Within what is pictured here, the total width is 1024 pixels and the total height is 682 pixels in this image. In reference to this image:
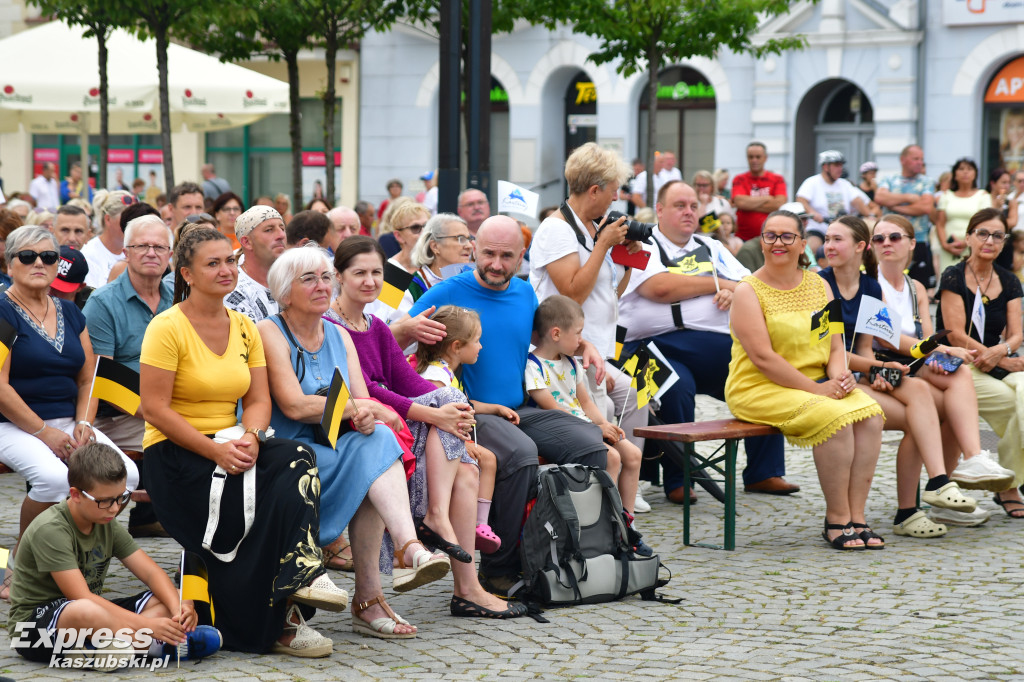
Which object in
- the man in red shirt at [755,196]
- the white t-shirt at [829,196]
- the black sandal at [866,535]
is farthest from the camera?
the white t-shirt at [829,196]

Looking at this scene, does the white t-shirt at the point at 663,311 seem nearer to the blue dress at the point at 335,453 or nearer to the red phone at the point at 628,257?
the red phone at the point at 628,257

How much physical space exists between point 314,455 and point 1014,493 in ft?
15.1

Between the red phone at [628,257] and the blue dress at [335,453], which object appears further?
the red phone at [628,257]

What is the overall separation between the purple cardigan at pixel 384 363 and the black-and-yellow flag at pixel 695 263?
2.63 meters

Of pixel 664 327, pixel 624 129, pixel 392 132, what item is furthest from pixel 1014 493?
pixel 392 132

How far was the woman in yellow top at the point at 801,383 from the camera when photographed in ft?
22.5

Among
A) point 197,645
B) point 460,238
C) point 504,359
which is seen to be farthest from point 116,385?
point 460,238

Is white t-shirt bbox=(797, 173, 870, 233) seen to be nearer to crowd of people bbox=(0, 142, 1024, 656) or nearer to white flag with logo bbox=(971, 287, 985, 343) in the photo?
crowd of people bbox=(0, 142, 1024, 656)

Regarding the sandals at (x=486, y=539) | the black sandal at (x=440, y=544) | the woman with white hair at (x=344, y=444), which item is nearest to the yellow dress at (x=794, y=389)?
the sandals at (x=486, y=539)

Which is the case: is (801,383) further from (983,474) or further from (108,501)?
(108,501)

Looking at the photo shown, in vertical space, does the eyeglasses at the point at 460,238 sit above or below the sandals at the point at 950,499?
above

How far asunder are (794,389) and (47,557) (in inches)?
153

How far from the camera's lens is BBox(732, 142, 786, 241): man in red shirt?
1498cm

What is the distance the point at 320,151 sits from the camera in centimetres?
2967
